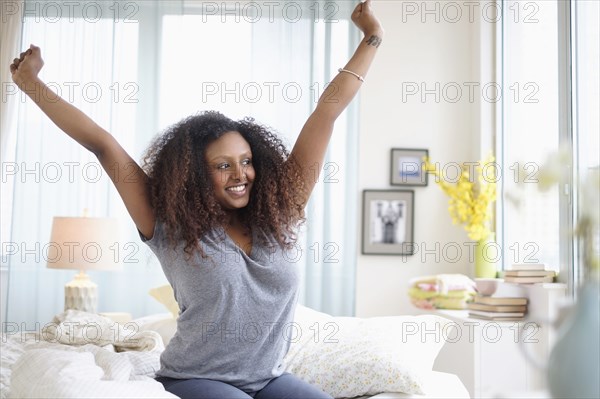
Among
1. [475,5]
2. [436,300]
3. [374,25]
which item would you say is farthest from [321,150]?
[475,5]

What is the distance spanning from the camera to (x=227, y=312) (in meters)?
1.77

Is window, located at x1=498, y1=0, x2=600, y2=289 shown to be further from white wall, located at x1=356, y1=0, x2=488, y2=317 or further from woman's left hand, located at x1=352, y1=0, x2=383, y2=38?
woman's left hand, located at x1=352, y1=0, x2=383, y2=38

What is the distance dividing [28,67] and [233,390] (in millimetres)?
894

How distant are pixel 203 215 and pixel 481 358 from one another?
218 cm

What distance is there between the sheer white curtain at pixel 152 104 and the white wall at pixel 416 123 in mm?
133

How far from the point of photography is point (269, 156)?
6.78ft

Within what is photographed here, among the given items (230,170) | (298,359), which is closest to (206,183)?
(230,170)

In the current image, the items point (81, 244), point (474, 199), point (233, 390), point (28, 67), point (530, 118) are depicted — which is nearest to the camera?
point (233, 390)

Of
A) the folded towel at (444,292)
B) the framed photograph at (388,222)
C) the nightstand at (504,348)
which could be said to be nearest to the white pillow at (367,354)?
the nightstand at (504,348)

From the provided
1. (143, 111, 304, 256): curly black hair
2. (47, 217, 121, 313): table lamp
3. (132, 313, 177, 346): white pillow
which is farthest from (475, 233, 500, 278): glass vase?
(143, 111, 304, 256): curly black hair

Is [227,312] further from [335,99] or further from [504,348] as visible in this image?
[504,348]

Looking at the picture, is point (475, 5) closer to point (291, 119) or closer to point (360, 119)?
point (360, 119)

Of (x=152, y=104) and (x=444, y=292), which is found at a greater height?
(x=152, y=104)

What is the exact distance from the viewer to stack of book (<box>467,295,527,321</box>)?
3684 mm
